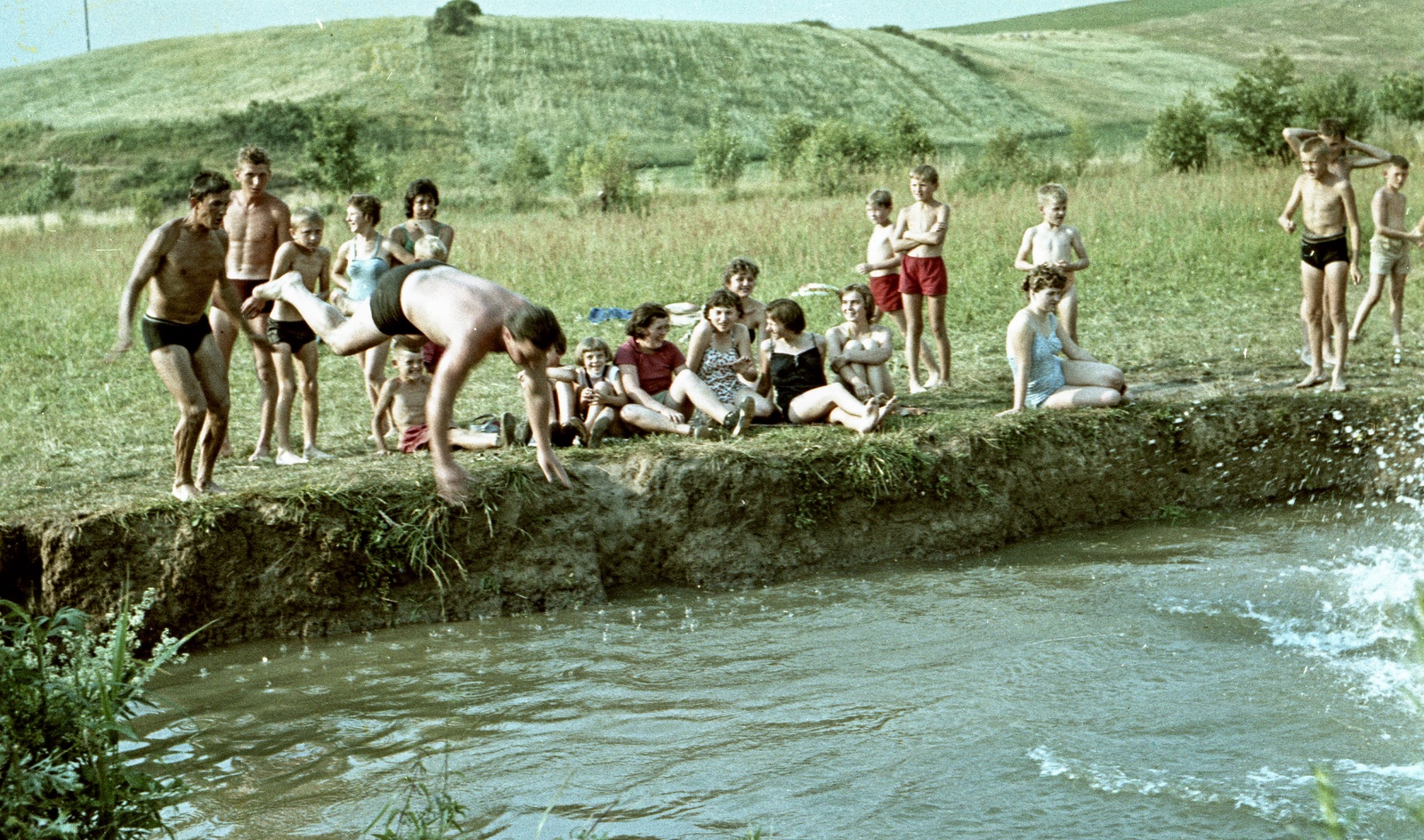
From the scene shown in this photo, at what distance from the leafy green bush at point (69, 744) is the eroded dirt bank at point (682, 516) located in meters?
2.93

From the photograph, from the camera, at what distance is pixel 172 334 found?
736cm

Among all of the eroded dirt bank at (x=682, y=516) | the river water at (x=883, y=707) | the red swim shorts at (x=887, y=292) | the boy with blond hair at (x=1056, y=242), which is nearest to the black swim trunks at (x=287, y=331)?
the eroded dirt bank at (x=682, y=516)

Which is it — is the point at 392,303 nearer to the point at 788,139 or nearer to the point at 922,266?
the point at 922,266

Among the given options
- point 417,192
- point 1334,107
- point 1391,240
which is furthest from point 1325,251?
point 1334,107

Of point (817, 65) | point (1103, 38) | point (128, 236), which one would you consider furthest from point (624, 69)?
point (128, 236)

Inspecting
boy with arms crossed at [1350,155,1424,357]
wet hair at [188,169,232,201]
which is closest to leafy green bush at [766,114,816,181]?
boy with arms crossed at [1350,155,1424,357]

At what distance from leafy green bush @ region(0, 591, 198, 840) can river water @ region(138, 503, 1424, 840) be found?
1.01 m

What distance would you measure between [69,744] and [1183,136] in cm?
3021

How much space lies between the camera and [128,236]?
86.4ft

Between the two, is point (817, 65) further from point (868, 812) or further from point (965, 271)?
point (868, 812)

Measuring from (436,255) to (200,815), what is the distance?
15.6 ft

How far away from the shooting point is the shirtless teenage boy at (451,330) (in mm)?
6465

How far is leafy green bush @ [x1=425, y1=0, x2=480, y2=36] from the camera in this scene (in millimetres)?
63312

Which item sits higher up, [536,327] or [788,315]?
[536,327]
